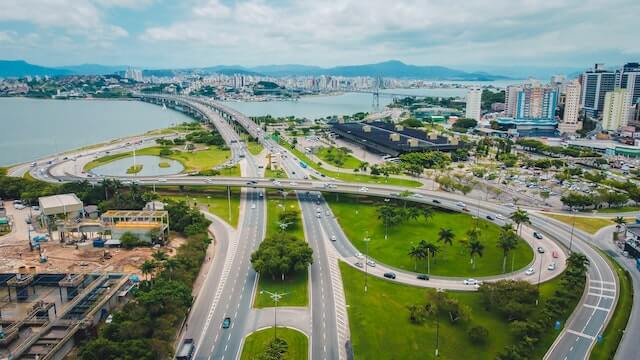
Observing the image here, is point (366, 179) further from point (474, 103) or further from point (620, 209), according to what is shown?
point (474, 103)

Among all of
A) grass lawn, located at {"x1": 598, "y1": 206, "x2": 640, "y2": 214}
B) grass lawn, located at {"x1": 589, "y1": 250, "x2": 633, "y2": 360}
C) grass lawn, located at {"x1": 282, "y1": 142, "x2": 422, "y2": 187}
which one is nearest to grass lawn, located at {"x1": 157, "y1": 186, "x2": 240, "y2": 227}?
grass lawn, located at {"x1": 282, "y1": 142, "x2": 422, "y2": 187}

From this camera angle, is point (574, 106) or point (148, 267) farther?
point (574, 106)

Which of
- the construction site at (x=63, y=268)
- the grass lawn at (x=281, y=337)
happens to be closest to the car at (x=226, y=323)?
the grass lawn at (x=281, y=337)

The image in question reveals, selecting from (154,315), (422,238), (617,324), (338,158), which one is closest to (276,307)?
(154,315)

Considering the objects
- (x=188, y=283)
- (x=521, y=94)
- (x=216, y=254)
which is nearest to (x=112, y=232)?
(x=216, y=254)

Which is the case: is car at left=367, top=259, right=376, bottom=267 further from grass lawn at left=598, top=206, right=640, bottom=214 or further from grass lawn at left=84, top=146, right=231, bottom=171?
grass lawn at left=84, top=146, right=231, bottom=171

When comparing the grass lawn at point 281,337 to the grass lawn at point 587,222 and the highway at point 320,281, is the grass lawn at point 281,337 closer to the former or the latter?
the highway at point 320,281
